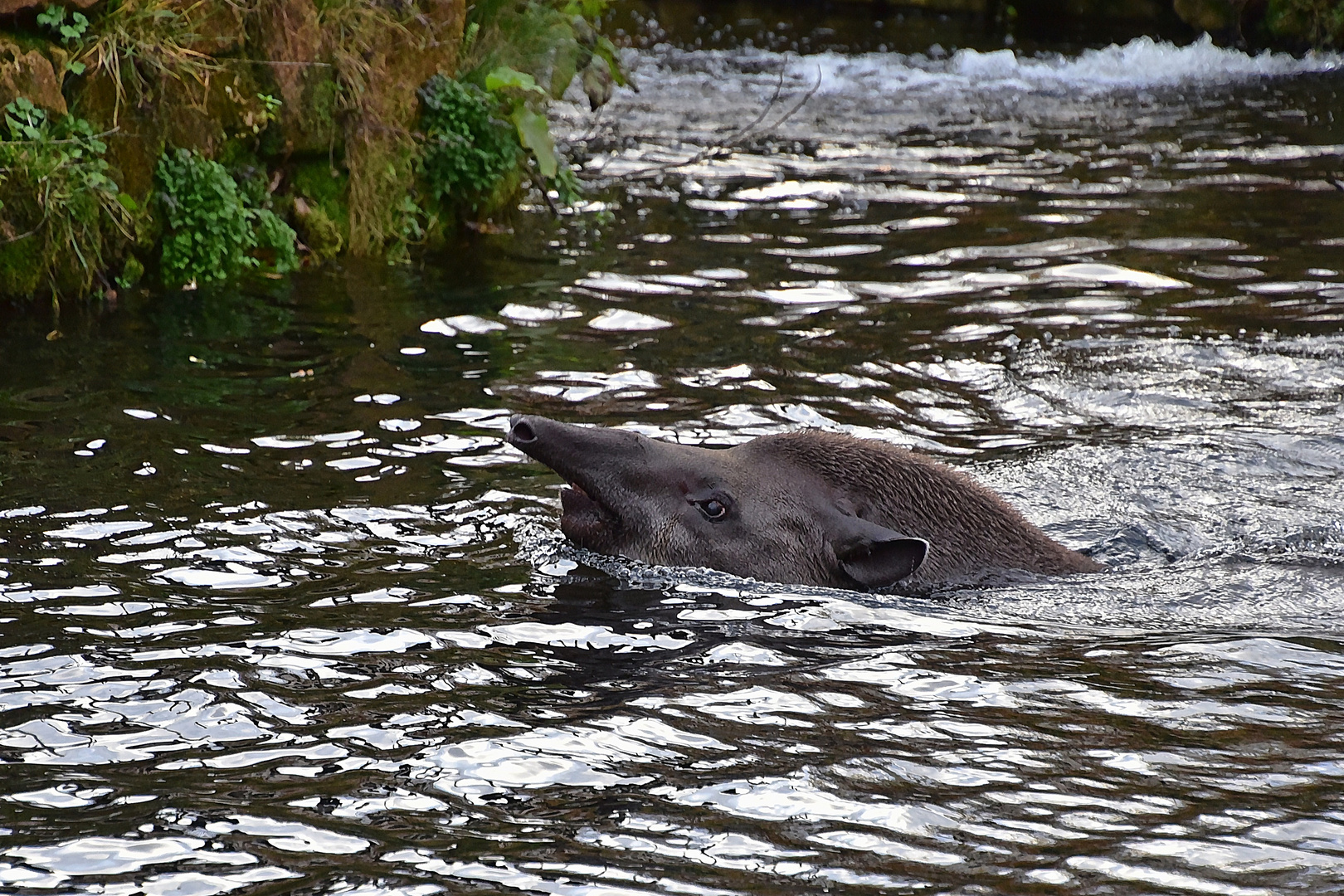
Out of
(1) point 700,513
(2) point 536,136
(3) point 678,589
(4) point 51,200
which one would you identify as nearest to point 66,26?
(4) point 51,200

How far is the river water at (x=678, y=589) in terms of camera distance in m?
4.72

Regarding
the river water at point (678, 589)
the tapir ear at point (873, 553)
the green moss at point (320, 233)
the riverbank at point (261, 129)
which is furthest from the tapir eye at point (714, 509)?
the green moss at point (320, 233)

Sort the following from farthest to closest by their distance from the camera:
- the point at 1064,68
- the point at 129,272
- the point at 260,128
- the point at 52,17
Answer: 1. the point at 1064,68
2. the point at 260,128
3. the point at 129,272
4. the point at 52,17

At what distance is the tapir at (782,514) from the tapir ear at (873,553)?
15 millimetres

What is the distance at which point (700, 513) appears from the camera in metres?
7.72

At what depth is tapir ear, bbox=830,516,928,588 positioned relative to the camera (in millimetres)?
7309

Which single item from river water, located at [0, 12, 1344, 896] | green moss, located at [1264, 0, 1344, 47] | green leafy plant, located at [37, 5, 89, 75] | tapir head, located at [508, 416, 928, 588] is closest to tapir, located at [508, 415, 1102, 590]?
tapir head, located at [508, 416, 928, 588]

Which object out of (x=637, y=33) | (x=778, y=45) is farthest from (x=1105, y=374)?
(x=637, y=33)

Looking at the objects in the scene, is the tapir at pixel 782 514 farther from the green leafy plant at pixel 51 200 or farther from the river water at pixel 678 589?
the green leafy plant at pixel 51 200

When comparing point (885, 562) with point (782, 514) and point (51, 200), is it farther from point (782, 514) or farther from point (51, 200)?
point (51, 200)

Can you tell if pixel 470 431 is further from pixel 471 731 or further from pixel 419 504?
pixel 471 731

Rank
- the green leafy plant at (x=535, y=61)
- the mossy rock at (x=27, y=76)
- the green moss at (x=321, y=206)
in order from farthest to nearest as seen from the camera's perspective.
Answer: the green leafy plant at (x=535, y=61) → the green moss at (x=321, y=206) → the mossy rock at (x=27, y=76)

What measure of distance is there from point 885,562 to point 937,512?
50 cm

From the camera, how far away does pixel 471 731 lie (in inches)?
217
